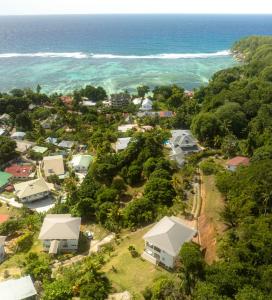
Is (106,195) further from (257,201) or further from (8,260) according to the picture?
(257,201)

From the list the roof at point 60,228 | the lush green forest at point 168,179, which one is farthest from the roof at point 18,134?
the roof at point 60,228

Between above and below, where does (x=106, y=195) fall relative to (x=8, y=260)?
above

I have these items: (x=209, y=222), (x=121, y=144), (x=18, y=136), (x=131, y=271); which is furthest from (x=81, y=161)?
(x=131, y=271)

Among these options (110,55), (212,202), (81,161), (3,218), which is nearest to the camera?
(212,202)

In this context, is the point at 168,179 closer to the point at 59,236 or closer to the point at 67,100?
the point at 59,236

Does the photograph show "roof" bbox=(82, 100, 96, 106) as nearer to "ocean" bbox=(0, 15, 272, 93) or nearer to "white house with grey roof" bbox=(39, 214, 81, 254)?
"ocean" bbox=(0, 15, 272, 93)

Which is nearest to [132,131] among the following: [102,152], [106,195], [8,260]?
[102,152]
